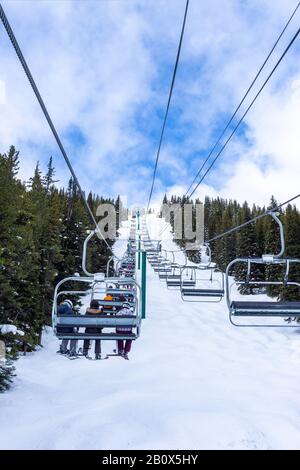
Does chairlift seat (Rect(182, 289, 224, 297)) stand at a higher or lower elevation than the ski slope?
higher

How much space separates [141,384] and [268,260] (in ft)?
23.3

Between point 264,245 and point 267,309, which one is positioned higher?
point 264,245

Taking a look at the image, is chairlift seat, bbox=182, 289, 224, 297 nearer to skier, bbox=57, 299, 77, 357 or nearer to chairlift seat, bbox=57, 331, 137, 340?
skier, bbox=57, 299, 77, 357

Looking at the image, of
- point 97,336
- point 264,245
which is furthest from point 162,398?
point 264,245

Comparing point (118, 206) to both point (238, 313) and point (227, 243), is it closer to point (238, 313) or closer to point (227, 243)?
point (227, 243)

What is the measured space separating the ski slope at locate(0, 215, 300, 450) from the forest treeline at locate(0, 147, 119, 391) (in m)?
1.54

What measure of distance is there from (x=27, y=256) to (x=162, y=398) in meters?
9.52

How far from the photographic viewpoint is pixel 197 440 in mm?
7457

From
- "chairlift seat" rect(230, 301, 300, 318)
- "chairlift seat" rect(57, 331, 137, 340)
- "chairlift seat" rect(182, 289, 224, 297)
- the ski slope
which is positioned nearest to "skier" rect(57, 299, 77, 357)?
"chairlift seat" rect(57, 331, 137, 340)

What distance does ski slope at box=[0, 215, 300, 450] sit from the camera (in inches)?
303

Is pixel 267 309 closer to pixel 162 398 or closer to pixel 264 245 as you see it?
pixel 162 398

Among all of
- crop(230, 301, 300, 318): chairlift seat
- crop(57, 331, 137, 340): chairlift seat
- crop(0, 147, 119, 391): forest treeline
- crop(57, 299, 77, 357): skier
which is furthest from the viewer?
crop(0, 147, 119, 391): forest treeline

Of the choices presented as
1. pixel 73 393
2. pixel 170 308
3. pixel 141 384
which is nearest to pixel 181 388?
pixel 141 384

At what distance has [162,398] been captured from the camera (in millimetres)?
10180
